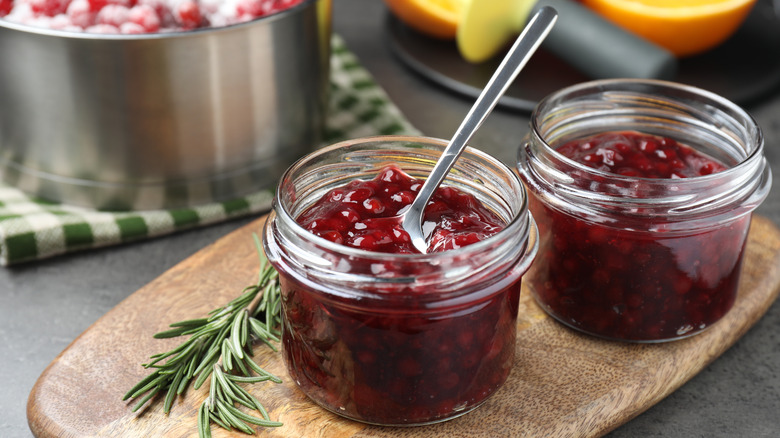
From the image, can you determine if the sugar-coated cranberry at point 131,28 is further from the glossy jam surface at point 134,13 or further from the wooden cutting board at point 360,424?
the wooden cutting board at point 360,424

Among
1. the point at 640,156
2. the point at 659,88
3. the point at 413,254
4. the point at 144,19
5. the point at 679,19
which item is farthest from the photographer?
the point at 679,19

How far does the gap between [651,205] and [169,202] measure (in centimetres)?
148

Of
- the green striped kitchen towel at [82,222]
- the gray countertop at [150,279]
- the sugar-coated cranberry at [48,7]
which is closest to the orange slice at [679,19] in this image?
the gray countertop at [150,279]

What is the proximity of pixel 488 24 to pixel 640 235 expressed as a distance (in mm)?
1616

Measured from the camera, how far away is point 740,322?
6.58 ft

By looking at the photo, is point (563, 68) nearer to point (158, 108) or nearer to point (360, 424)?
point (158, 108)

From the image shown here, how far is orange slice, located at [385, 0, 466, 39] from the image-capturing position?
330cm

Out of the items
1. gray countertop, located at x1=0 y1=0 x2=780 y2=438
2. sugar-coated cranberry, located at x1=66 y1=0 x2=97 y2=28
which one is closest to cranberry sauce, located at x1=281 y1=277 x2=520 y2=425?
gray countertop, located at x1=0 y1=0 x2=780 y2=438

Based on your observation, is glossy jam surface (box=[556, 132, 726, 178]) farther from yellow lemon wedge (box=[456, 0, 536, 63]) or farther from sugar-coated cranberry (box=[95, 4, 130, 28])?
sugar-coated cranberry (box=[95, 4, 130, 28])

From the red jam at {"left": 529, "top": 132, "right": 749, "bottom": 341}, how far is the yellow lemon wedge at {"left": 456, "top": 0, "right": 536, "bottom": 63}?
4.09 ft

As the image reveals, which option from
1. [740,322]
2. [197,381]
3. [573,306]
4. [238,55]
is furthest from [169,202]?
[740,322]

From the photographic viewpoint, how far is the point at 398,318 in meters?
1.51

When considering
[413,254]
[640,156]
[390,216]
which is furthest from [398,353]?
[640,156]

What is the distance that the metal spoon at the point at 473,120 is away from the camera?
1.73 meters
